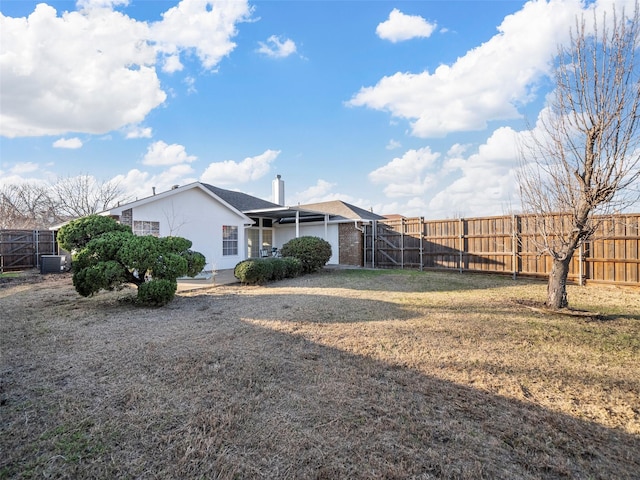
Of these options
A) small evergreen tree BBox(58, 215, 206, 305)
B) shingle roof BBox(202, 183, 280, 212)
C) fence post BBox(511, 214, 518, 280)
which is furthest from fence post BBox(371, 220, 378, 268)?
small evergreen tree BBox(58, 215, 206, 305)

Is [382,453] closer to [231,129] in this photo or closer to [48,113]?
[231,129]

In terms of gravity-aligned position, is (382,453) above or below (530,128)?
below

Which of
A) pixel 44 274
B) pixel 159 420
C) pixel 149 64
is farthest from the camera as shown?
pixel 44 274

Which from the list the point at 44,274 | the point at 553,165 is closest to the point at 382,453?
the point at 553,165

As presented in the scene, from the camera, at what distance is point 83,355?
4344 millimetres

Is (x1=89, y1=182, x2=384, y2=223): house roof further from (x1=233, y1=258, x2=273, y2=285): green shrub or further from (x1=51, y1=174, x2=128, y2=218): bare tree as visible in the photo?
(x1=51, y1=174, x2=128, y2=218): bare tree

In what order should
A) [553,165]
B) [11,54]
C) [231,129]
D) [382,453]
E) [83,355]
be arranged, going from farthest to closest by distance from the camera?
1. [231,129]
2. [11,54]
3. [553,165]
4. [83,355]
5. [382,453]

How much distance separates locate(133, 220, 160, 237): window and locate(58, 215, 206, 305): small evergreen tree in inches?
173

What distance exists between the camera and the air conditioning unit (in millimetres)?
14000

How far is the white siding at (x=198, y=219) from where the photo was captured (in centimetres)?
1285

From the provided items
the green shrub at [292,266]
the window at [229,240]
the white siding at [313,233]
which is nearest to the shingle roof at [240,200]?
the white siding at [313,233]

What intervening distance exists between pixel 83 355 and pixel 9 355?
1004 mm

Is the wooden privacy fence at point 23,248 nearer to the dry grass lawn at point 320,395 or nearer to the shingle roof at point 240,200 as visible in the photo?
the shingle roof at point 240,200

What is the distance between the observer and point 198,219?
14.2 meters
